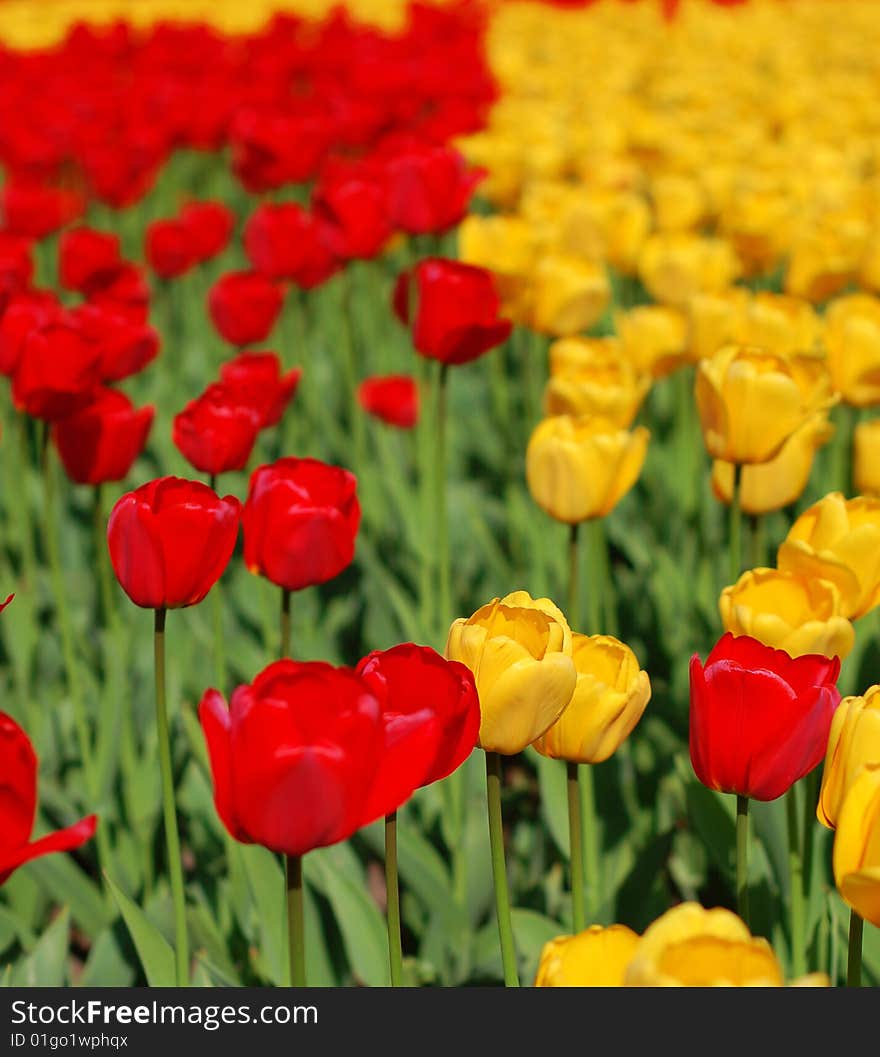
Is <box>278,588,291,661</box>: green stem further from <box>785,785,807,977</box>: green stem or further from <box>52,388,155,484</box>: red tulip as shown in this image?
<box>785,785,807,977</box>: green stem

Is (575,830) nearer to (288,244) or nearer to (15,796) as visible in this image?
(15,796)

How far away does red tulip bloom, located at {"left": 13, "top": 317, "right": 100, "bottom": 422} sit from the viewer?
74.4 inches

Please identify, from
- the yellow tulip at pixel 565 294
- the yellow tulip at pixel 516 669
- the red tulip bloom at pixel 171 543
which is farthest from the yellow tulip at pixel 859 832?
the yellow tulip at pixel 565 294

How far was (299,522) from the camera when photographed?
5.09 ft

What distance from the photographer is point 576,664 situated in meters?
1.32

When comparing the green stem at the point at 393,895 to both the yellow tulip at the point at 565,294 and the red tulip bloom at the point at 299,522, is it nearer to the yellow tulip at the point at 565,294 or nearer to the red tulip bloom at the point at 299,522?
the red tulip bloom at the point at 299,522

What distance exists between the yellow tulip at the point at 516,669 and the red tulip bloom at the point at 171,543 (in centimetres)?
27

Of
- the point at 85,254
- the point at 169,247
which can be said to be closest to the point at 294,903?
the point at 85,254

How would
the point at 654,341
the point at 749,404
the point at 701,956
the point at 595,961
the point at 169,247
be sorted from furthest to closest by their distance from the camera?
the point at 169,247, the point at 654,341, the point at 749,404, the point at 595,961, the point at 701,956

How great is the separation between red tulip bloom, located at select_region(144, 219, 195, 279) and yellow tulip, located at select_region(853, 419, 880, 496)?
192 centimetres

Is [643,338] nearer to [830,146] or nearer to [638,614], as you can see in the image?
[638,614]

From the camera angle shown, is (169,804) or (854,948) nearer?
(854,948)

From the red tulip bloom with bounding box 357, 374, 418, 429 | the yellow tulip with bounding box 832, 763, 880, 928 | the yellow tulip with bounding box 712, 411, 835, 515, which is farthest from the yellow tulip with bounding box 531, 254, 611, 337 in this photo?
the yellow tulip with bounding box 832, 763, 880, 928

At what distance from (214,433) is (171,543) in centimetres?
49
